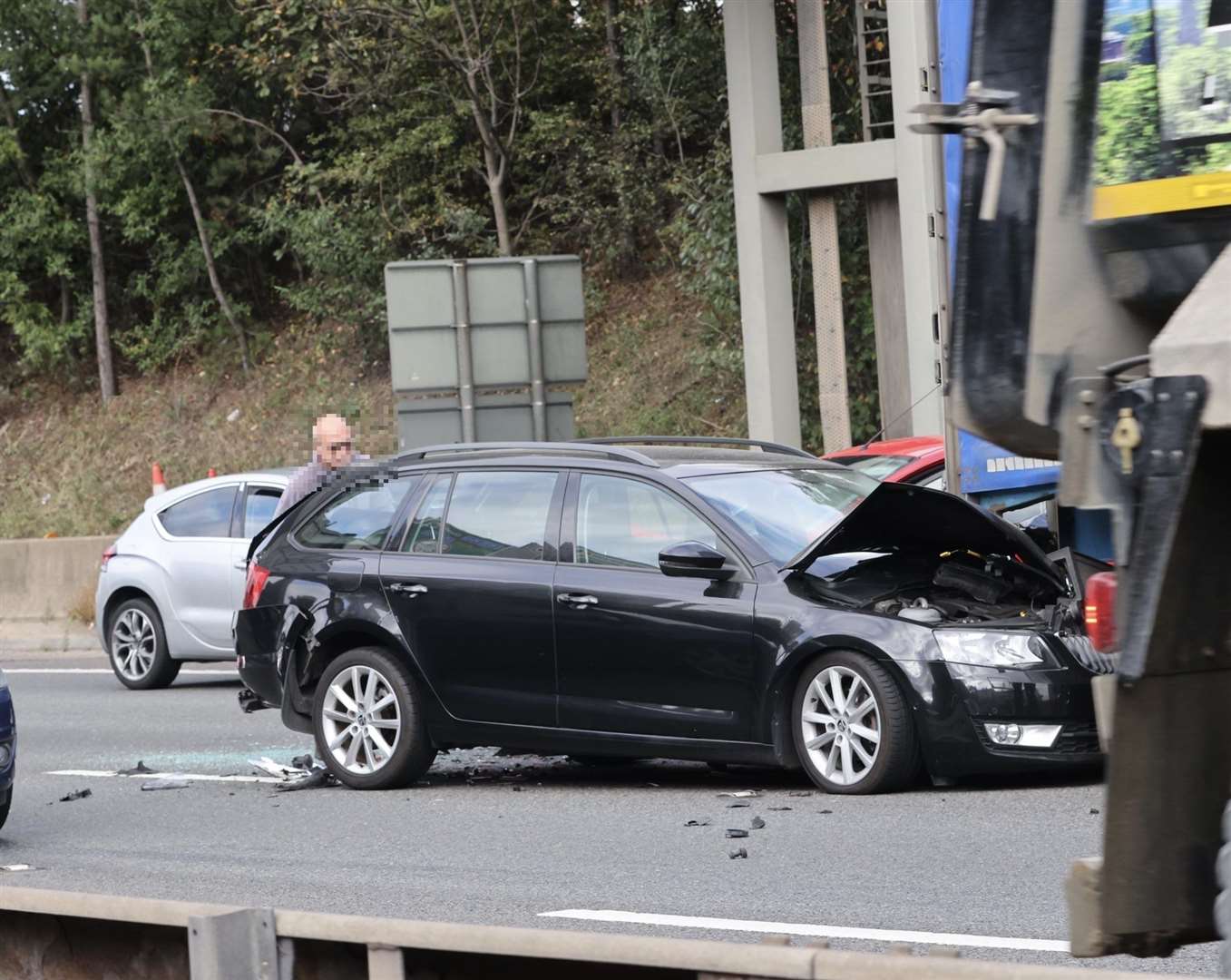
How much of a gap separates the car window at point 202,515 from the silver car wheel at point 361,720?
6113 mm

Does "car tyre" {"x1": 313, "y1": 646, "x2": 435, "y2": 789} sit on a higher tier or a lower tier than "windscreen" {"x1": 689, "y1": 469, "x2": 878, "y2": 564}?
lower

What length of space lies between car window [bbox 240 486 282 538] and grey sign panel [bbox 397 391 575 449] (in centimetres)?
293

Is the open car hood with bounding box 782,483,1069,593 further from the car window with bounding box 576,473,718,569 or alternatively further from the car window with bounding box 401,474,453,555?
the car window with bounding box 401,474,453,555

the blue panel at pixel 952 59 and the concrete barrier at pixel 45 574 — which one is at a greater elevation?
the blue panel at pixel 952 59

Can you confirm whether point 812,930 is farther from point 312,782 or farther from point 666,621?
point 312,782

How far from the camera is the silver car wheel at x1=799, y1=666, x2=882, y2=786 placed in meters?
8.73

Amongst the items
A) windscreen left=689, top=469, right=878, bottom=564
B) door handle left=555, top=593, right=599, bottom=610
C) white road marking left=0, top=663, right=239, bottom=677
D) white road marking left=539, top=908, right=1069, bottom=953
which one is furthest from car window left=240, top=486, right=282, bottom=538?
white road marking left=539, top=908, right=1069, bottom=953

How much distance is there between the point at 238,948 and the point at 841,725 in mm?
5284

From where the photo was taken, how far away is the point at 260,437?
30.1 meters

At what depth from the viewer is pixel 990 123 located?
165 inches

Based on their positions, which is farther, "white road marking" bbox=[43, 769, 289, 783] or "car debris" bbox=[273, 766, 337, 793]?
"white road marking" bbox=[43, 769, 289, 783]

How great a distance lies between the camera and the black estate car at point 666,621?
8.62m

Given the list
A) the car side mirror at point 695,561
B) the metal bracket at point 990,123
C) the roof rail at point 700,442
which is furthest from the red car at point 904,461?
the metal bracket at point 990,123

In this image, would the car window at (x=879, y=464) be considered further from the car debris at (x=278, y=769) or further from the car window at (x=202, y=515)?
the car window at (x=202, y=515)
